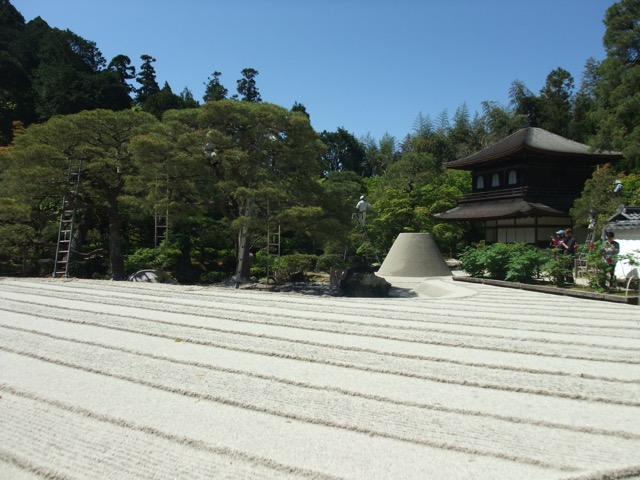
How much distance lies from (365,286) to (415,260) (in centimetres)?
332

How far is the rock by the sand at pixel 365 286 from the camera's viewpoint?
927 cm

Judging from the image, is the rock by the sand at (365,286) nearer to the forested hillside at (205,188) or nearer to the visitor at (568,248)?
the forested hillside at (205,188)

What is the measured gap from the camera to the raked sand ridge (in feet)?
6.75

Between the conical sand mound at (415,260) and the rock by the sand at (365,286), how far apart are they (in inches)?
109

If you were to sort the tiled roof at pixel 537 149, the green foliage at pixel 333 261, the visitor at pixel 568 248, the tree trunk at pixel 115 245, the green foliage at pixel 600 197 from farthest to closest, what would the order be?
the tiled roof at pixel 537 149, the green foliage at pixel 600 197, the green foliage at pixel 333 261, the tree trunk at pixel 115 245, the visitor at pixel 568 248

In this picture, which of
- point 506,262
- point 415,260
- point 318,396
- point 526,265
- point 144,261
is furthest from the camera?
point 144,261

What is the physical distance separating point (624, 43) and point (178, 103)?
Result: 26.1 metres

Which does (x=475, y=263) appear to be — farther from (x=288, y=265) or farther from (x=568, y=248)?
(x=288, y=265)

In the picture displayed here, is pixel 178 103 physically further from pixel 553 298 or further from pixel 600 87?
pixel 553 298

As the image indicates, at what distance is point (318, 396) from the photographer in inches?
114

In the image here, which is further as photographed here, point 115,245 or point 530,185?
point 530,185

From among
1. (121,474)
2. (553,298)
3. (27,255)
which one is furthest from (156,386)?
(27,255)

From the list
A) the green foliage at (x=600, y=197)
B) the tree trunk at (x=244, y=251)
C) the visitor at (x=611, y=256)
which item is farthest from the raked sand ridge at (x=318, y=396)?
the green foliage at (x=600, y=197)

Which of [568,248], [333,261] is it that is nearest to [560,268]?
[568,248]
